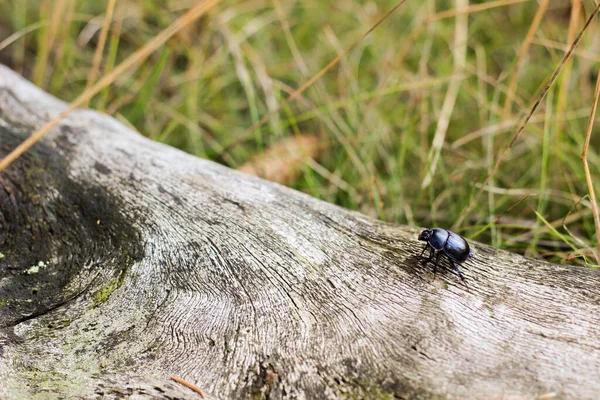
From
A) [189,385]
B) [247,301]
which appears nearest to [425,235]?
[247,301]

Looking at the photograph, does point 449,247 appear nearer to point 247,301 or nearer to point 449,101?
point 247,301

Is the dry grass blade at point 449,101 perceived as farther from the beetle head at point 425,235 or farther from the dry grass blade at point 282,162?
the beetle head at point 425,235

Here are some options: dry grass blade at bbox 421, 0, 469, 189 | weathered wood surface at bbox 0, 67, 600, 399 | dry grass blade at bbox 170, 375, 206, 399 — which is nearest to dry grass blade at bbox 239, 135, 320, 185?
dry grass blade at bbox 421, 0, 469, 189

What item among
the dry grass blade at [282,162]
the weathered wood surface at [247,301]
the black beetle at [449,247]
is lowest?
the weathered wood surface at [247,301]

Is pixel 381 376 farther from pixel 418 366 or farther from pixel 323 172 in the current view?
pixel 323 172

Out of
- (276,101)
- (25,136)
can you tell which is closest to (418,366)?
(25,136)

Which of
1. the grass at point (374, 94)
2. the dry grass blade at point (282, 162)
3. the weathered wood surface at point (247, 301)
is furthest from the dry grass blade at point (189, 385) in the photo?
the dry grass blade at point (282, 162)
